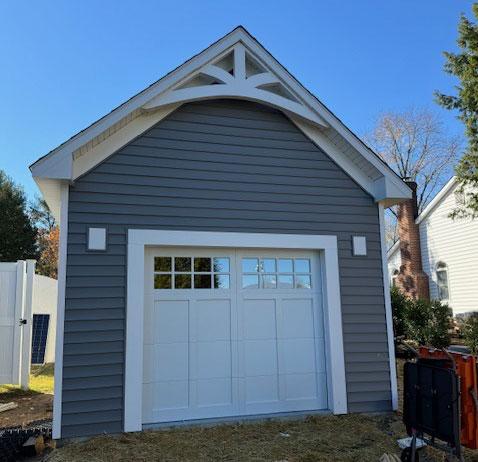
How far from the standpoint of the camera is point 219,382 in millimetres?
5680

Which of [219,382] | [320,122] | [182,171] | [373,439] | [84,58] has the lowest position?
[373,439]

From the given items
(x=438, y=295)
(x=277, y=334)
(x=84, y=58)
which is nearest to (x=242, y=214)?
(x=277, y=334)

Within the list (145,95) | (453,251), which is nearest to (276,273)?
(145,95)

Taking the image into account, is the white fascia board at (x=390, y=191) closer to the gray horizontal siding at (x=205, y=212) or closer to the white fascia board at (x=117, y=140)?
the gray horizontal siding at (x=205, y=212)

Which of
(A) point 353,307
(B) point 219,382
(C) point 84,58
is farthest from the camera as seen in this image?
(C) point 84,58

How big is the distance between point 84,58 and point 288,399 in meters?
8.67

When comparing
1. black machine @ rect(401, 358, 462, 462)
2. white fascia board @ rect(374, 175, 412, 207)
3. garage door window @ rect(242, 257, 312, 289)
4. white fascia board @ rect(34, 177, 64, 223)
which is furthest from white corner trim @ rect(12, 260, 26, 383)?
black machine @ rect(401, 358, 462, 462)

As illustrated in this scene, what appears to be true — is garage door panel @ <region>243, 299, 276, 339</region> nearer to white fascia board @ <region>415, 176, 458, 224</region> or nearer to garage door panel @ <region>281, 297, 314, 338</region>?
garage door panel @ <region>281, 297, 314, 338</region>

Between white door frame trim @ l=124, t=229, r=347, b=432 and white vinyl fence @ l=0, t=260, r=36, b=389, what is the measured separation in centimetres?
424

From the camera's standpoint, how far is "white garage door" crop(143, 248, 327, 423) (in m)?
5.53

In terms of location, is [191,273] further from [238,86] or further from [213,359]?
[238,86]

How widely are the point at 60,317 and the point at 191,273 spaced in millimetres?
1654

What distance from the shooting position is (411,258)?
722 inches

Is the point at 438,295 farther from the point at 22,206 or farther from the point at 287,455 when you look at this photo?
the point at 22,206
